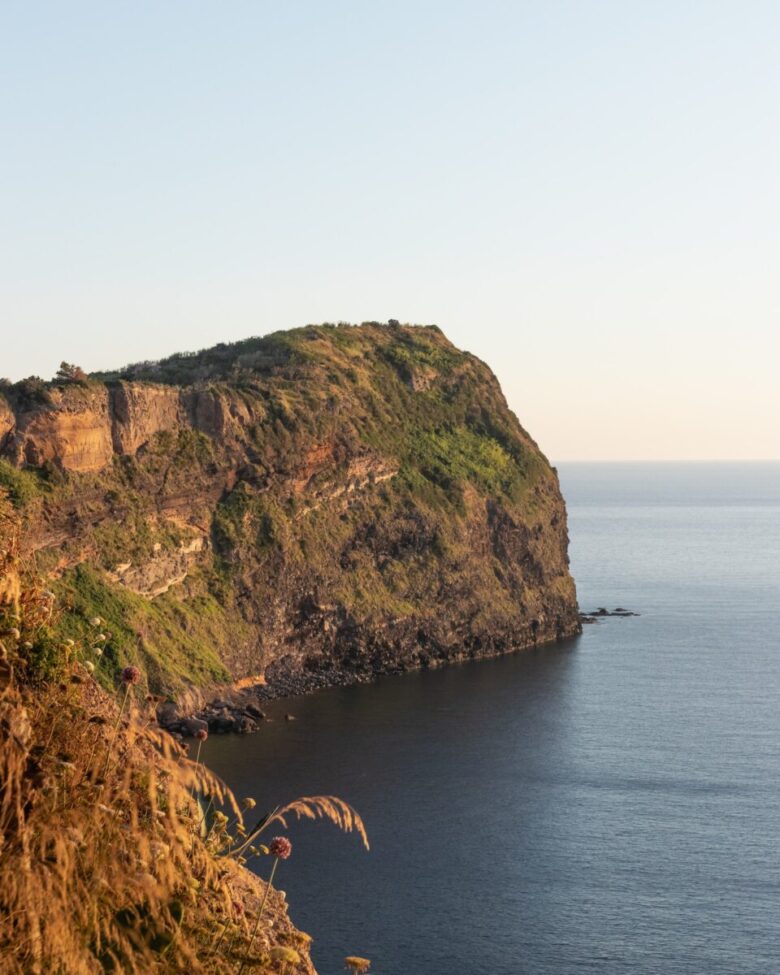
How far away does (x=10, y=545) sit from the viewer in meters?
12.4

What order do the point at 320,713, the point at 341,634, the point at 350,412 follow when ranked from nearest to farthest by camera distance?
the point at 320,713, the point at 341,634, the point at 350,412

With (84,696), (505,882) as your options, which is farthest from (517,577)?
(84,696)

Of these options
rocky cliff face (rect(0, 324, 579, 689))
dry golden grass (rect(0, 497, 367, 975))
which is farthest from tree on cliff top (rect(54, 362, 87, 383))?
dry golden grass (rect(0, 497, 367, 975))

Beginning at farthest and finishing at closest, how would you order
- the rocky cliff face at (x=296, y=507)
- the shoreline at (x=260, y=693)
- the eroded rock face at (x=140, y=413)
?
the eroded rock face at (x=140, y=413), the rocky cliff face at (x=296, y=507), the shoreline at (x=260, y=693)

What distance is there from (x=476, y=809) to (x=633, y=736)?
2234cm

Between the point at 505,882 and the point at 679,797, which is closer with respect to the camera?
the point at 505,882

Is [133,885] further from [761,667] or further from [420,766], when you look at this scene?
[761,667]

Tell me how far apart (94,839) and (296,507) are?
108 m

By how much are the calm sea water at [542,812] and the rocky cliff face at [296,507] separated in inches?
308

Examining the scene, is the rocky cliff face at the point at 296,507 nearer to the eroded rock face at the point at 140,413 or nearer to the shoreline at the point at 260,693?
the eroded rock face at the point at 140,413

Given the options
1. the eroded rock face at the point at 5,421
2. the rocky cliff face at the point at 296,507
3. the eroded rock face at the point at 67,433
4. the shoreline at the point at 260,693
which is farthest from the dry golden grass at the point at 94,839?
the eroded rock face at the point at 67,433

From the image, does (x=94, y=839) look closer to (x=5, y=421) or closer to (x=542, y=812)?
(x=542, y=812)

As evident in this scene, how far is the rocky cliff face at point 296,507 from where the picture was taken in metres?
95.4

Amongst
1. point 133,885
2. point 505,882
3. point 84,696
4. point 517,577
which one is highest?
point 84,696
